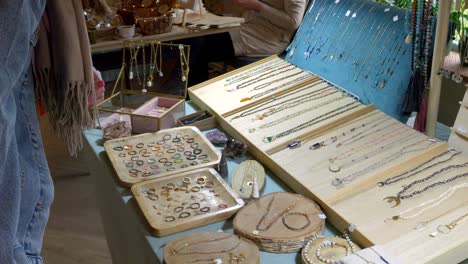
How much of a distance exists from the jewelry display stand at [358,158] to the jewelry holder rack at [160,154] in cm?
13

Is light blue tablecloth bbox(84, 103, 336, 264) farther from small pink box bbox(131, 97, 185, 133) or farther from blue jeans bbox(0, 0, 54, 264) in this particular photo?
blue jeans bbox(0, 0, 54, 264)

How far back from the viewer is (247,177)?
1.42m

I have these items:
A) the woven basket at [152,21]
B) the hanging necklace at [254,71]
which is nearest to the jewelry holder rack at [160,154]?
the hanging necklace at [254,71]

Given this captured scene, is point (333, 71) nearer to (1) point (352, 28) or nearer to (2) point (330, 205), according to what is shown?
(1) point (352, 28)

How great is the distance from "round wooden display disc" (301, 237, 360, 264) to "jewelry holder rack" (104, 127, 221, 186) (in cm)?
45

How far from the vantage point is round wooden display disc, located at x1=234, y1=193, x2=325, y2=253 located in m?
1.14

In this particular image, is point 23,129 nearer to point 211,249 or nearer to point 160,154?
point 211,249

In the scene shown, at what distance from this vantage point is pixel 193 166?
4.86 ft

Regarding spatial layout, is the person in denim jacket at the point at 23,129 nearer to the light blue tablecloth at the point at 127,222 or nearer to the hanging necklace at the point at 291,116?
the light blue tablecloth at the point at 127,222

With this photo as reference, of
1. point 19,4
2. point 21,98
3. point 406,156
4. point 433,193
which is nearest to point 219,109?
point 406,156

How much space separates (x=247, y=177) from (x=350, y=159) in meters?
0.28

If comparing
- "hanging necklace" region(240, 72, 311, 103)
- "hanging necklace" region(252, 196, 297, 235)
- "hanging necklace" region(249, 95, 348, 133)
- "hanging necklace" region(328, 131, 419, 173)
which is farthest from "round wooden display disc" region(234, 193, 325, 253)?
"hanging necklace" region(240, 72, 311, 103)

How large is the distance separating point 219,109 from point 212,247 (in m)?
0.74

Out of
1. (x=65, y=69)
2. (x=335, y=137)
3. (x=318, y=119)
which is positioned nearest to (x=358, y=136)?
(x=335, y=137)
